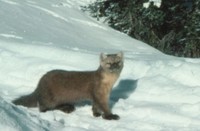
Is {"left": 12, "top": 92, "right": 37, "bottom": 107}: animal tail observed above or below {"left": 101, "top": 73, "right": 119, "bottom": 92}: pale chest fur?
below

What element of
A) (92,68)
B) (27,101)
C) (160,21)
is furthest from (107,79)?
(160,21)

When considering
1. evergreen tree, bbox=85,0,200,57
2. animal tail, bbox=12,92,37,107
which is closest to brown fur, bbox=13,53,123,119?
animal tail, bbox=12,92,37,107

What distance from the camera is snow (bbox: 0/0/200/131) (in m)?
7.46

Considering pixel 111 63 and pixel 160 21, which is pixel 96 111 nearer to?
pixel 111 63

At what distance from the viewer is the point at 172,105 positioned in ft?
27.4

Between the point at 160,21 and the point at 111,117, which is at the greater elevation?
the point at 160,21

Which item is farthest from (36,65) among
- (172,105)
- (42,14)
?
(42,14)

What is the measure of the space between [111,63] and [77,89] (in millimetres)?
585

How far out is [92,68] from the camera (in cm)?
975

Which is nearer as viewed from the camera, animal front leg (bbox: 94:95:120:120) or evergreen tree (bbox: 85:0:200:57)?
animal front leg (bbox: 94:95:120:120)

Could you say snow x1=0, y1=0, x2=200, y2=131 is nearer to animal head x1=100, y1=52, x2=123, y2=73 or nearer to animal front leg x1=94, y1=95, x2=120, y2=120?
animal front leg x1=94, y1=95, x2=120, y2=120

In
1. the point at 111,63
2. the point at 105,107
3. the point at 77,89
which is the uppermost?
the point at 111,63

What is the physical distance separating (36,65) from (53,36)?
3512 millimetres

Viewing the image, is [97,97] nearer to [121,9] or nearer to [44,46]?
[44,46]
